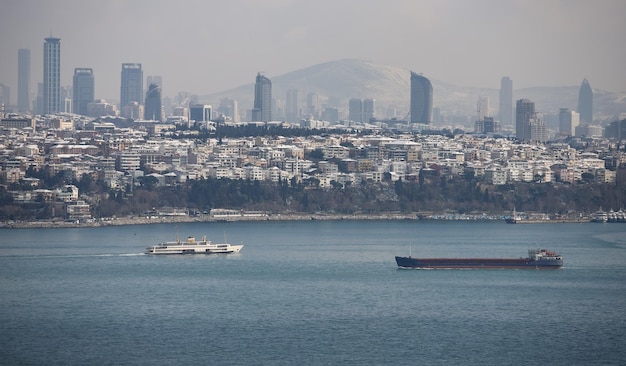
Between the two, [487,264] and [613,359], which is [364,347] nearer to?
[613,359]

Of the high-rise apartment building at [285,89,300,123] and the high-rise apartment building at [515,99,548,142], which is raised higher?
the high-rise apartment building at [285,89,300,123]

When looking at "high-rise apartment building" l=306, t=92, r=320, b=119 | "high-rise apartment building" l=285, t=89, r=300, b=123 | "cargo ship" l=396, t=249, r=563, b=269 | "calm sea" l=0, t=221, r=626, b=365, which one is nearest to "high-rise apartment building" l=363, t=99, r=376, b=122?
"high-rise apartment building" l=306, t=92, r=320, b=119

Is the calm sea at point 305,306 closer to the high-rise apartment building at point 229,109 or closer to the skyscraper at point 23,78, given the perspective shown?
the high-rise apartment building at point 229,109

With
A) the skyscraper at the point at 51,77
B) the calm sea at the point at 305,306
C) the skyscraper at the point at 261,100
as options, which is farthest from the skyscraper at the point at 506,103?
the calm sea at the point at 305,306

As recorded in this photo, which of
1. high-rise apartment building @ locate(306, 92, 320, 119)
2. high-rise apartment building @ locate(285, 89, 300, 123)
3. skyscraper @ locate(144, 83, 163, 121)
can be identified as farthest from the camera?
high-rise apartment building @ locate(285, 89, 300, 123)

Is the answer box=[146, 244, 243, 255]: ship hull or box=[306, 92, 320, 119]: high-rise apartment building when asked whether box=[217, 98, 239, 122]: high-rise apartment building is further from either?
box=[146, 244, 243, 255]: ship hull
